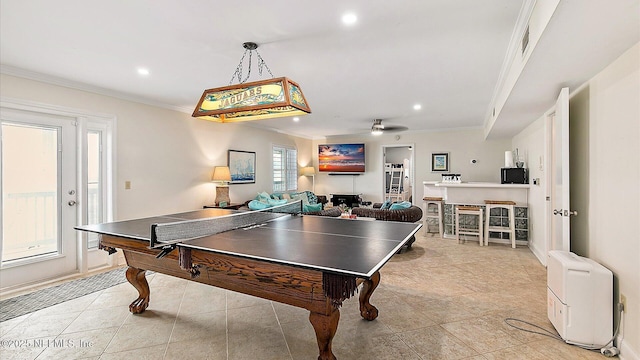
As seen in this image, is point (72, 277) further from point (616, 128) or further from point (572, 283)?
point (616, 128)

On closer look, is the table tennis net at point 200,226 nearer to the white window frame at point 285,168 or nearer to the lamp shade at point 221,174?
the lamp shade at point 221,174

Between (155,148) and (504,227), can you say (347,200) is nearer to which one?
(504,227)

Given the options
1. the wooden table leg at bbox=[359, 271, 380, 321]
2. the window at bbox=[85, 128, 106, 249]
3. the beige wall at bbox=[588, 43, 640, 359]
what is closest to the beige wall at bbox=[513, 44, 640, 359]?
the beige wall at bbox=[588, 43, 640, 359]

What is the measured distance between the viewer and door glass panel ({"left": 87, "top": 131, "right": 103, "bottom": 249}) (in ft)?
13.4

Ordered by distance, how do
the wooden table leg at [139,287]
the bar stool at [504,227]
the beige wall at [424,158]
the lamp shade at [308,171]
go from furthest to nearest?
the lamp shade at [308,171] → the beige wall at [424,158] → the bar stool at [504,227] → the wooden table leg at [139,287]

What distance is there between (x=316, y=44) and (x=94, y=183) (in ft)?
11.8

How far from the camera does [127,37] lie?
102 inches

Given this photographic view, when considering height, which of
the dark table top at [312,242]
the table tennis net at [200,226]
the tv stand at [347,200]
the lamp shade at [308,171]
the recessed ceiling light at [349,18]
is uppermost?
the recessed ceiling light at [349,18]

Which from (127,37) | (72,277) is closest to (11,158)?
(72,277)

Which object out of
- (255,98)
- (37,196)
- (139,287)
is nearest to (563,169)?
(255,98)

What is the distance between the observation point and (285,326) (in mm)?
2561

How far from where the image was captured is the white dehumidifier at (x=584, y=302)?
2.17 m

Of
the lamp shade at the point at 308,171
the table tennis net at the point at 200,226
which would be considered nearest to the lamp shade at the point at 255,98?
the table tennis net at the point at 200,226

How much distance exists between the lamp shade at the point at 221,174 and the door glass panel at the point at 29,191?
2278 mm
